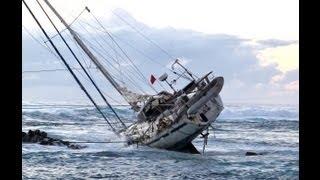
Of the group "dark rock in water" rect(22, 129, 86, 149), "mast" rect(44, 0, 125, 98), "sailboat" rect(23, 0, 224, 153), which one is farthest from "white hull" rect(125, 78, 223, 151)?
"mast" rect(44, 0, 125, 98)

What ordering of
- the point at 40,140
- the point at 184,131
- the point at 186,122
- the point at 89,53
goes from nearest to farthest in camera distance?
the point at 186,122, the point at 184,131, the point at 40,140, the point at 89,53

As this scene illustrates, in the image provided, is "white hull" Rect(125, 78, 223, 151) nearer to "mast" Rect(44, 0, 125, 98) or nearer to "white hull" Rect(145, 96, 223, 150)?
"white hull" Rect(145, 96, 223, 150)

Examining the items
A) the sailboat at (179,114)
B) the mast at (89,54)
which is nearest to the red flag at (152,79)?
the sailboat at (179,114)

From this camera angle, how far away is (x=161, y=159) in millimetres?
25688

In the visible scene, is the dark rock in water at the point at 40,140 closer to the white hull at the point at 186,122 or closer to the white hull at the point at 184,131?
the white hull at the point at 186,122

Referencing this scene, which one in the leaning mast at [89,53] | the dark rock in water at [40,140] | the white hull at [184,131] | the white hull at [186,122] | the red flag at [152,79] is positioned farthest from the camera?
the leaning mast at [89,53]

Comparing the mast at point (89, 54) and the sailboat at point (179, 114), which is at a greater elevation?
the mast at point (89, 54)

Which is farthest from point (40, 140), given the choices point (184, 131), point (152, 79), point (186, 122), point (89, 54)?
point (186, 122)

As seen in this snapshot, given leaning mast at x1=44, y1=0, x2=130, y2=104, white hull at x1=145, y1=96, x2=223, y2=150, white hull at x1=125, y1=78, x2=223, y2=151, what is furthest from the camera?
leaning mast at x1=44, y1=0, x2=130, y2=104

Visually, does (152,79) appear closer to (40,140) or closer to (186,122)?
(186,122)
